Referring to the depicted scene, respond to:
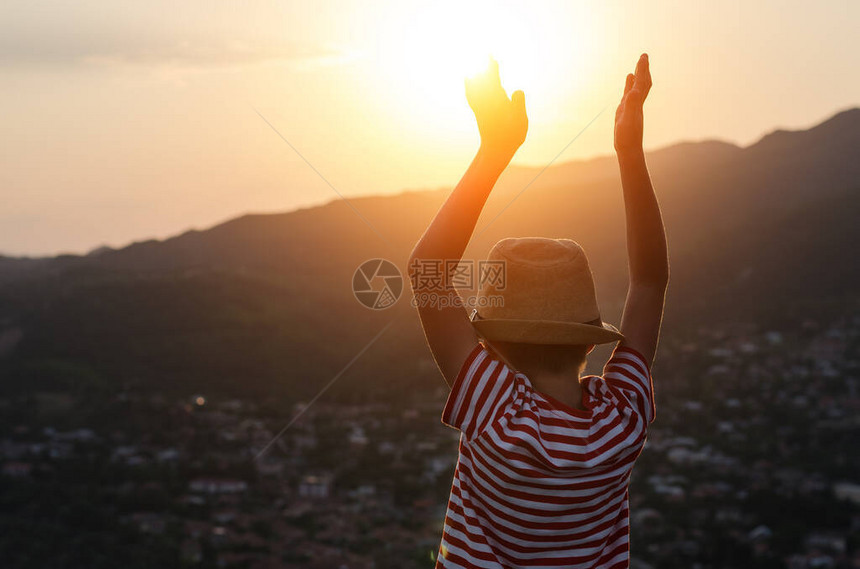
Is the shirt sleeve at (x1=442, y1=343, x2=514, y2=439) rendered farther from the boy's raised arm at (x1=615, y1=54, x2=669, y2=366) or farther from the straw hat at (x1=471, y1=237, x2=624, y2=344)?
the boy's raised arm at (x1=615, y1=54, x2=669, y2=366)

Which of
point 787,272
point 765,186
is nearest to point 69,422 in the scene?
point 787,272

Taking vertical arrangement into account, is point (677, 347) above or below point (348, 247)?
below

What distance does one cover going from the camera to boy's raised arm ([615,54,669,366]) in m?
1.10

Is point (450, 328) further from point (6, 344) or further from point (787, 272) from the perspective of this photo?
point (787, 272)

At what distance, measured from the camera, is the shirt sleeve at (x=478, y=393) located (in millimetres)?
943

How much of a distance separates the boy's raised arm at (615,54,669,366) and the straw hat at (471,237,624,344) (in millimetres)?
99

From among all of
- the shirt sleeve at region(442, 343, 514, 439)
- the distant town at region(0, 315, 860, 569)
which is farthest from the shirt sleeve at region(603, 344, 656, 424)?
the distant town at region(0, 315, 860, 569)

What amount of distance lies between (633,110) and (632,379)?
37 centimetres

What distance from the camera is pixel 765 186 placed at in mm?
45500

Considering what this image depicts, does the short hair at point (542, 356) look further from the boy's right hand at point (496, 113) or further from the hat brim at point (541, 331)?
the boy's right hand at point (496, 113)

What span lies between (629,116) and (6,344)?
35172 millimetres

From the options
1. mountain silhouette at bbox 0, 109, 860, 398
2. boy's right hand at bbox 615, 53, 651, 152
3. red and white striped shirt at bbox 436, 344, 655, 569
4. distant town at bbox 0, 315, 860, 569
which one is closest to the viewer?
red and white striped shirt at bbox 436, 344, 655, 569

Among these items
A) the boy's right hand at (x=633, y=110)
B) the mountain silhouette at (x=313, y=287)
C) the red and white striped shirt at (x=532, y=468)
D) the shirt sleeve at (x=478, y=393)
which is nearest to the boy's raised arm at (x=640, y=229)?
the boy's right hand at (x=633, y=110)

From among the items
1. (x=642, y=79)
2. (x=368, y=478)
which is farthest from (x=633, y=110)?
(x=368, y=478)
